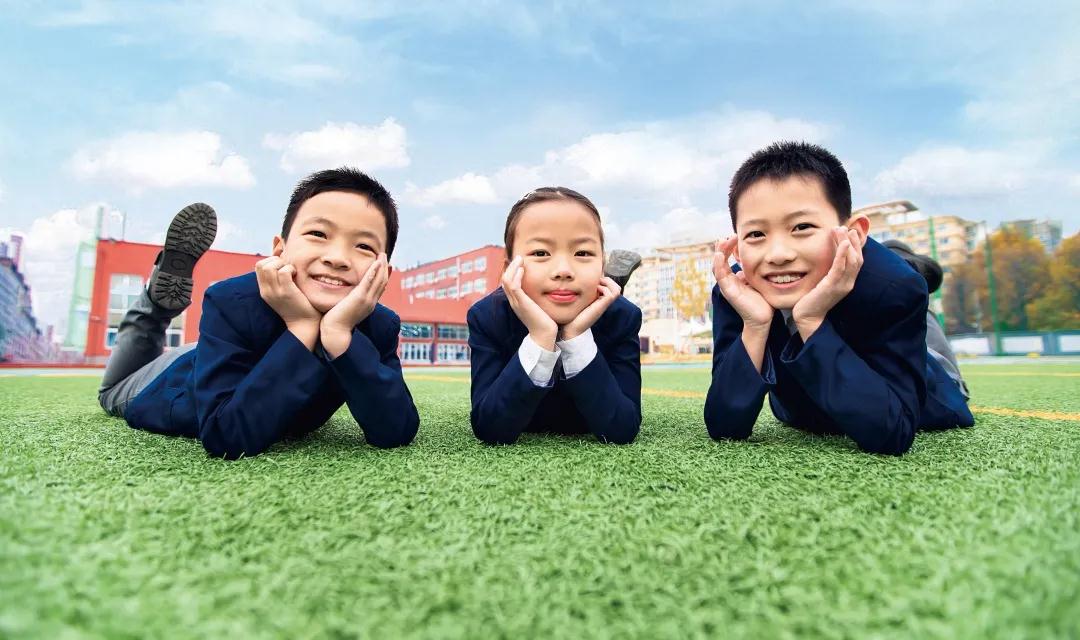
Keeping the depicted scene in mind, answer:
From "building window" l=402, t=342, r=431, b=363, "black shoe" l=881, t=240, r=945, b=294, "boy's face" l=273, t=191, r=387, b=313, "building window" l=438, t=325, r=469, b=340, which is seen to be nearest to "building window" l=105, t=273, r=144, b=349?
"building window" l=402, t=342, r=431, b=363

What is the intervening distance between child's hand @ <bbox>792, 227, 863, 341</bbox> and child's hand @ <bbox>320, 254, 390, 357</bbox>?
4.76 ft

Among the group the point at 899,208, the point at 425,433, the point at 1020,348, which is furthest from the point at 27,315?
the point at 899,208

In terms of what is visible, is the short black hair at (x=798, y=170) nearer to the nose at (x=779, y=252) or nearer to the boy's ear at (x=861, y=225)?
the boy's ear at (x=861, y=225)

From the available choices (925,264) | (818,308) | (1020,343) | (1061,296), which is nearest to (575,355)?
(818,308)

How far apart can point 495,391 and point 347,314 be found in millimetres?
597

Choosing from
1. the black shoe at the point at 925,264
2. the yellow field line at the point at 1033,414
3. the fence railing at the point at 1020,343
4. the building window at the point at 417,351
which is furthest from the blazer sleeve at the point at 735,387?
the fence railing at the point at 1020,343

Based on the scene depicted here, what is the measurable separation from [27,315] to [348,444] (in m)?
106

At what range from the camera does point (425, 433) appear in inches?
97.5

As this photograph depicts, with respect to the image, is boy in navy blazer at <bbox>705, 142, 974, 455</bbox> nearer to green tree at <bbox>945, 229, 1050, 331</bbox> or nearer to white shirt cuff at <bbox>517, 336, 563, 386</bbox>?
white shirt cuff at <bbox>517, 336, 563, 386</bbox>

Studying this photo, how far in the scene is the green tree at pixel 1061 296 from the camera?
33.7 m

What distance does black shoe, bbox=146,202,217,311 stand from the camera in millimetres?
2984

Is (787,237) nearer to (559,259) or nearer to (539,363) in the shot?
(559,259)

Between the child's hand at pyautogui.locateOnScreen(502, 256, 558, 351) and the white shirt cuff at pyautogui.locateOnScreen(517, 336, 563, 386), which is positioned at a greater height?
the child's hand at pyautogui.locateOnScreen(502, 256, 558, 351)

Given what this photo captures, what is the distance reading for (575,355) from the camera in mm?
2041
